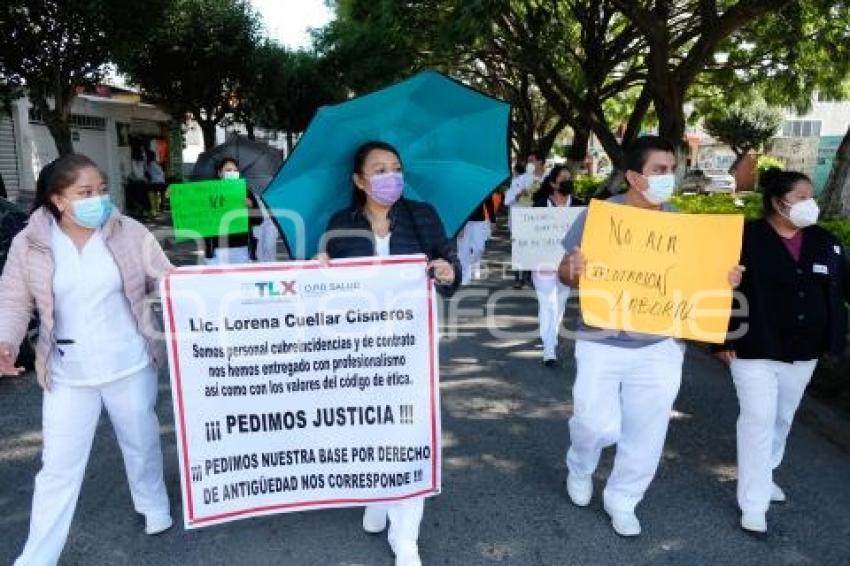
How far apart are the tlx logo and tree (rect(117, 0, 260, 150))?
20629mm

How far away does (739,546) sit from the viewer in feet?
11.4

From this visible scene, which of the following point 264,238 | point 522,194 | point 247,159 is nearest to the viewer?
point 264,238

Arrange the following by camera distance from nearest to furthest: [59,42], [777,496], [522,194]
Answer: [777,496] < [522,194] < [59,42]

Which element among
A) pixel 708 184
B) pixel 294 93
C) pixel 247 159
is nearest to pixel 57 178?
pixel 247 159

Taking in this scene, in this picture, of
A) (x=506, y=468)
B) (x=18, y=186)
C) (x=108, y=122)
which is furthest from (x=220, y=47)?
(x=506, y=468)

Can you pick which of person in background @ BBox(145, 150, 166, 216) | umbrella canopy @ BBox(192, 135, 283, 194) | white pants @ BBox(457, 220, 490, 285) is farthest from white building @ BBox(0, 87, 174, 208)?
white pants @ BBox(457, 220, 490, 285)

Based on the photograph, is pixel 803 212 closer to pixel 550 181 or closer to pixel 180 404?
pixel 180 404

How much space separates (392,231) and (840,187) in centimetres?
945

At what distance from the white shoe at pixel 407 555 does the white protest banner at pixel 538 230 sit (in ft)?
14.3

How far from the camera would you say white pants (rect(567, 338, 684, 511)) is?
3.46 meters

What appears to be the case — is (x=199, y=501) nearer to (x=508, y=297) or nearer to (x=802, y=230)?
(x=802, y=230)

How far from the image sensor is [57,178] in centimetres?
309

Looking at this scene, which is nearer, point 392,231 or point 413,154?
point 392,231

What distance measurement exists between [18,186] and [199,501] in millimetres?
18019
